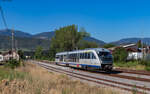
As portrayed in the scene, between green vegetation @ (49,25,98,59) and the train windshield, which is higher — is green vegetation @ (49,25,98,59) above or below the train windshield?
above

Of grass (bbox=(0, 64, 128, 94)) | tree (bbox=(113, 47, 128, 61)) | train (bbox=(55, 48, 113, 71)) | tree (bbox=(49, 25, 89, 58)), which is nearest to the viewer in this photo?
grass (bbox=(0, 64, 128, 94))

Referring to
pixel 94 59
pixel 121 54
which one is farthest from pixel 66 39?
pixel 94 59

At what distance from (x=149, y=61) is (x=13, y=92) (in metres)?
27.7

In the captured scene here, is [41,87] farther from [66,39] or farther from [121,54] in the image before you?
[66,39]

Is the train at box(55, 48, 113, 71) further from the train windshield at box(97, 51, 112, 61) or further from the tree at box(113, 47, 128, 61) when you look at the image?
the tree at box(113, 47, 128, 61)

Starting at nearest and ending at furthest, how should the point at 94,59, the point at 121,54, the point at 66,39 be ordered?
1. the point at 94,59
2. the point at 121,54
3. the point at 66,39

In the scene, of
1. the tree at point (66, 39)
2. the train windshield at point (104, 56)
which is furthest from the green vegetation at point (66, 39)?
the train windshield at point (104, 56)

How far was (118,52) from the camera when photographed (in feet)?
134

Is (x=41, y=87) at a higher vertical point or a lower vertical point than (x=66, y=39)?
lower

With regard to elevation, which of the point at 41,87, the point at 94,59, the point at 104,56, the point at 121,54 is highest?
the point at 121,54

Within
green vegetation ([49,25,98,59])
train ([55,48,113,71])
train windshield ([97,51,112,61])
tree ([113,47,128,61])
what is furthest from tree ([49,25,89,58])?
train windshield ([97,51,112,61])

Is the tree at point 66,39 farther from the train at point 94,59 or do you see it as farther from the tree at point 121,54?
the train at point 94,59

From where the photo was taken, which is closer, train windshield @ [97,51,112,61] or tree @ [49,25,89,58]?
train windshield @ [97,51,112,61]

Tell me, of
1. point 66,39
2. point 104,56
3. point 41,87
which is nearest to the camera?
point 41,87
